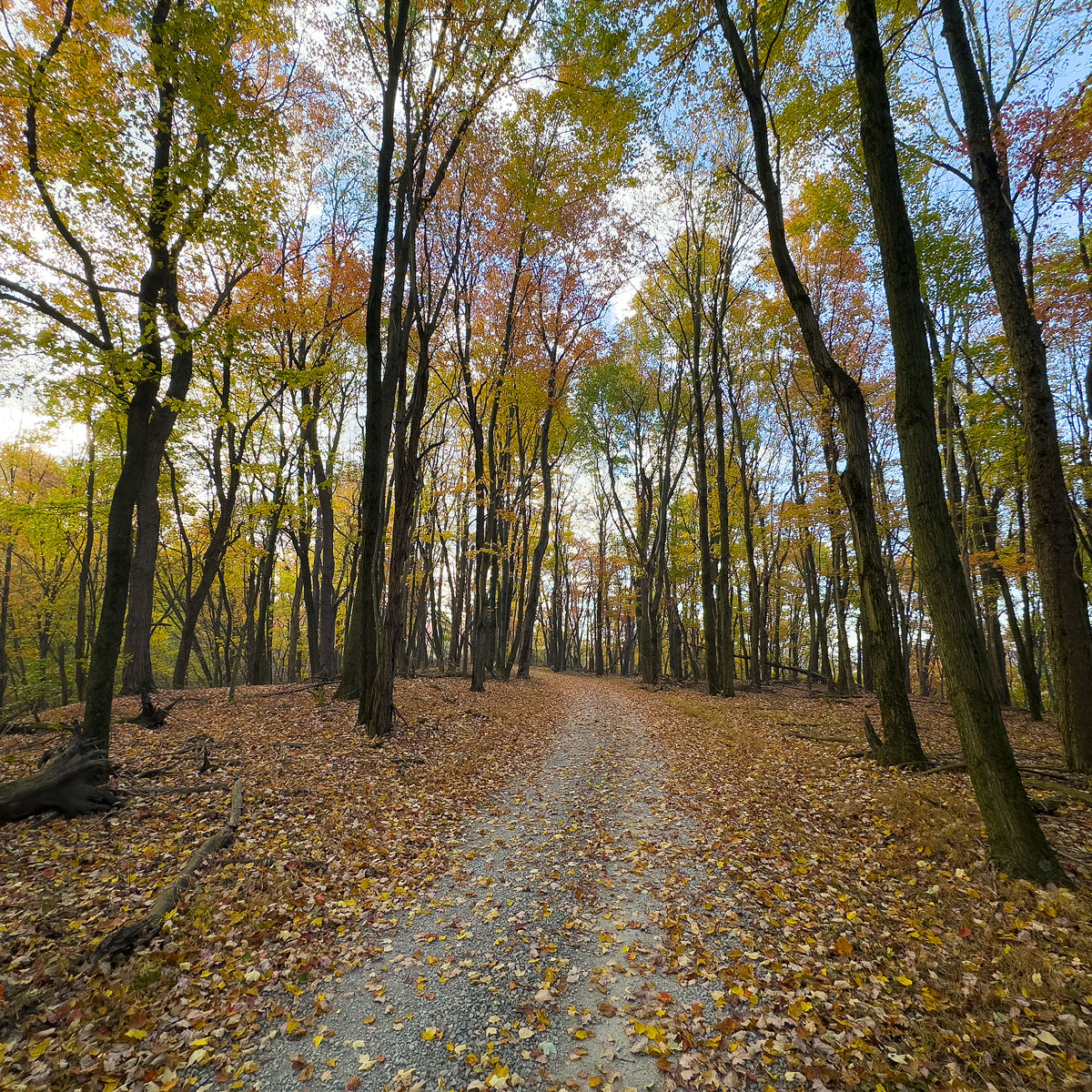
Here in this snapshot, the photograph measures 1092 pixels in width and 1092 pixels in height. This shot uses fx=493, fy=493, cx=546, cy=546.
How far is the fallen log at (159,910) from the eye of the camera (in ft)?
11.8

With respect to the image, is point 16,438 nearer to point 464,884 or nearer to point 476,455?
point 476,455

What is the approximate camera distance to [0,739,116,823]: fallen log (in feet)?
17.9

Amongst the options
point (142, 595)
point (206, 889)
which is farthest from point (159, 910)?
point (142, 595)

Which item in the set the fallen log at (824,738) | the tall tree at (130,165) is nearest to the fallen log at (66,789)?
the tall tree at (130,165)

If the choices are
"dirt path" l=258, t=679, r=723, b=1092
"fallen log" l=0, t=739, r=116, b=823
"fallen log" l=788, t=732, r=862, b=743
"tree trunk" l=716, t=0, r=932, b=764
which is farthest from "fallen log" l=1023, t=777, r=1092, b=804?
"fallen log" l=0, t=739, r=116, b=823

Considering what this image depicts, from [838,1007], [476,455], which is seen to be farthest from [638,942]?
[476,455]

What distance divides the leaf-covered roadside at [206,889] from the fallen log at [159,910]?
0.33 ft

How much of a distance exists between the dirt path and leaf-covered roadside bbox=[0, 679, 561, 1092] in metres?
0.43

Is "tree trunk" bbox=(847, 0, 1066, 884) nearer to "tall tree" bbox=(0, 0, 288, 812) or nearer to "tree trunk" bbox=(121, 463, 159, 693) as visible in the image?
"tall tree" bbox=(0, 0, 288, 812)

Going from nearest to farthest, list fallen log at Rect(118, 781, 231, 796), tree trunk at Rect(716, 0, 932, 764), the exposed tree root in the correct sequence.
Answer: fallen log at Rect(118, 781, 231, 796)
tree trunk at Rect(716, 0, 932, 764)
the exposed tree root

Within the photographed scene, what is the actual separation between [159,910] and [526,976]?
2.98m

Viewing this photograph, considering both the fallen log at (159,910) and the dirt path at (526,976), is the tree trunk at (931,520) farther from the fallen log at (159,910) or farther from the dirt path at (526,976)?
the fallen log at (159,910)

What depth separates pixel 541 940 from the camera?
407 cm

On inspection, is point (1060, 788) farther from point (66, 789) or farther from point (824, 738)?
point (66, 789)
